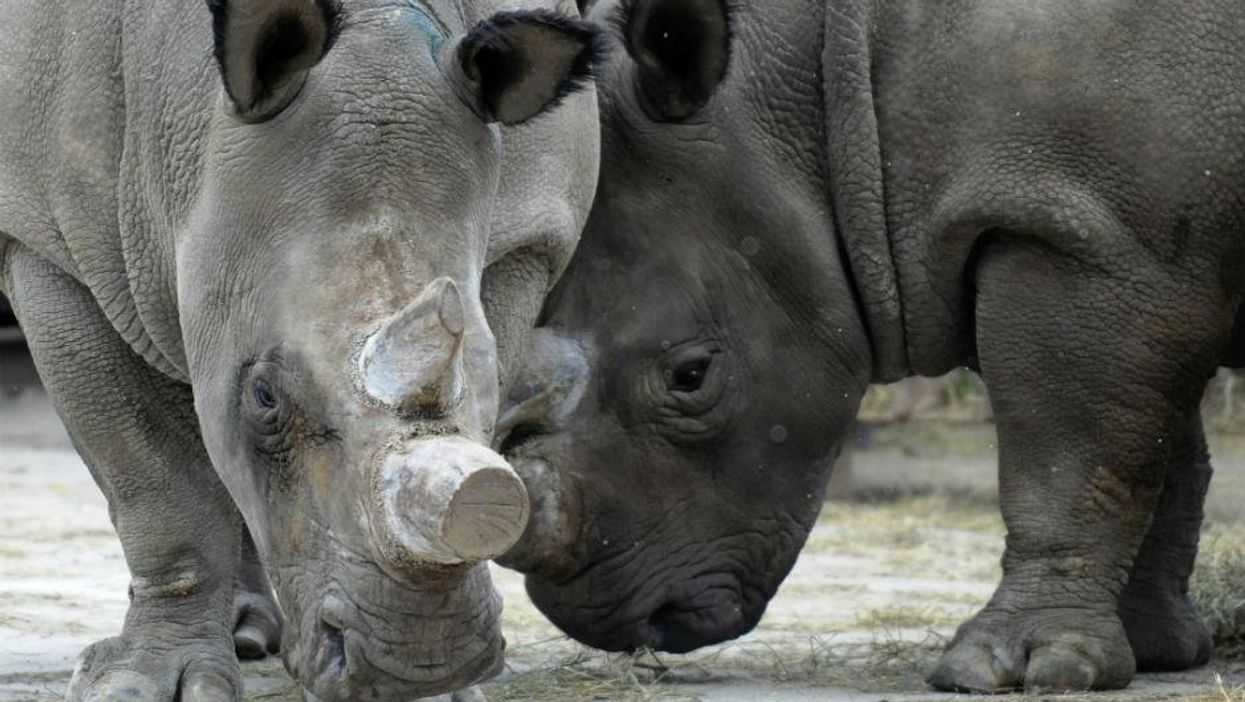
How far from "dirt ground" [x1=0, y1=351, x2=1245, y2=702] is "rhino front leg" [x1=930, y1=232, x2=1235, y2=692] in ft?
0.74

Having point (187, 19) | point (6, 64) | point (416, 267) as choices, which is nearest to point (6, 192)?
point (6, 64)

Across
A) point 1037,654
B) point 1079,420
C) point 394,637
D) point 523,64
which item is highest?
point 523,64

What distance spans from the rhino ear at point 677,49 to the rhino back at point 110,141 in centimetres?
163

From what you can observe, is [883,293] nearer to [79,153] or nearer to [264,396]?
[79,153]

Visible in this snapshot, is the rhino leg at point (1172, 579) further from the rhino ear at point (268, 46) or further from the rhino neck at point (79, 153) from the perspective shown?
the rhino ear at point (268, 46)

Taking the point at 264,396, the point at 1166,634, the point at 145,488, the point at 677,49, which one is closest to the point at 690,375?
the point at 677,49

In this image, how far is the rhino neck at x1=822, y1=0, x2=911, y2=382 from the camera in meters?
6.54

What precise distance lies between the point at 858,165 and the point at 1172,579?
153cm

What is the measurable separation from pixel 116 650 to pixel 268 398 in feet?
3.55

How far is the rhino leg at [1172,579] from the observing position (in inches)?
270

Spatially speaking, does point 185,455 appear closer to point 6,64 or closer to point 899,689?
point 6,64

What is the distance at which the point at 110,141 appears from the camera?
506 centimetres

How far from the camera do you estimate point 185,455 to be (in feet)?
17.3

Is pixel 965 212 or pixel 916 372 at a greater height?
pixel 965 212
